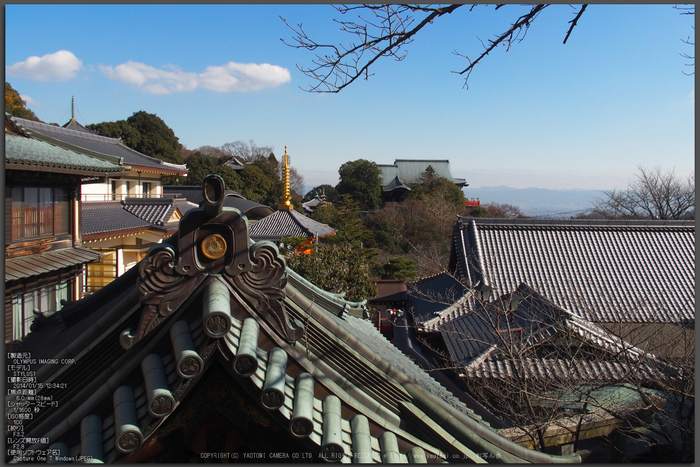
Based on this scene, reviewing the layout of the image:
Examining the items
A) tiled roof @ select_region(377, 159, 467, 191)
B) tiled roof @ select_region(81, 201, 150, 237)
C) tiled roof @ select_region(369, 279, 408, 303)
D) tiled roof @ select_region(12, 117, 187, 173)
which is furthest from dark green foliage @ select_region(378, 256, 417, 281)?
tiled roof @ select_region(377, 159, 467, 191)

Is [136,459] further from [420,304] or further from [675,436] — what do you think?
[420,304]

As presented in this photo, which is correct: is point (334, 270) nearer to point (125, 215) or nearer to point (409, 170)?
point (125, 215)

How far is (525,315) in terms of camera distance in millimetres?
9000

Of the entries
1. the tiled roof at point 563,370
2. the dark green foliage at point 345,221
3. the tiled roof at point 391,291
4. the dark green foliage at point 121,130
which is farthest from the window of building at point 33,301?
the dark green foliage at point 121,130

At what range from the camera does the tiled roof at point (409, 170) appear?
36500mm

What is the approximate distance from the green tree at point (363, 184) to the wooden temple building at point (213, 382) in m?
31.9

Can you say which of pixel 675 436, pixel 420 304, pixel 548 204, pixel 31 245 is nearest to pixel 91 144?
pixel 31 245

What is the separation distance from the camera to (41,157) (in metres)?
7.84

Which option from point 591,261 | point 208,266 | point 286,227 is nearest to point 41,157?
point 208,266

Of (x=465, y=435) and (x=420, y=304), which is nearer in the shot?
(x=465, y=435)

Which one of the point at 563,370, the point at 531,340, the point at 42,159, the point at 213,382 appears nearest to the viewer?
the point at 213,382

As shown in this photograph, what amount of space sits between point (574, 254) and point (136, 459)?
1468cm

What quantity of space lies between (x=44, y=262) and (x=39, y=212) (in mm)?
1033

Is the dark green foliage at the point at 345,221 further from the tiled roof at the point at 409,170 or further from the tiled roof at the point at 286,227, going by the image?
the tiled roof at the point at 409,170
